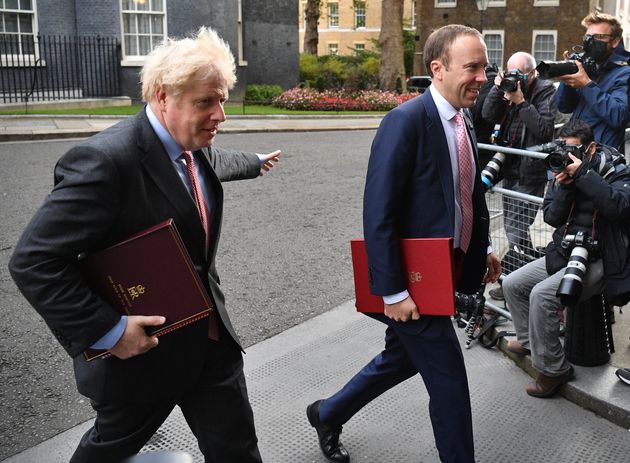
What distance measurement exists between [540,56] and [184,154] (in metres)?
42.8

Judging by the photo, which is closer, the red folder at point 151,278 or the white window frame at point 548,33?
the red folder at point 151,278

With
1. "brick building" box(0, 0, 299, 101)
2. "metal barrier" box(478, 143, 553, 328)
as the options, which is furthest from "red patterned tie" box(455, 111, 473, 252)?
"brick building" box(0, 0, 299, 101)

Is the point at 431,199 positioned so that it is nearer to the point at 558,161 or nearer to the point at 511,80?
the point at 558,161

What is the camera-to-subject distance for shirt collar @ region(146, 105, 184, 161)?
2.40 metres

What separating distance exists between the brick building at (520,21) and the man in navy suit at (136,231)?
39607 millimetres

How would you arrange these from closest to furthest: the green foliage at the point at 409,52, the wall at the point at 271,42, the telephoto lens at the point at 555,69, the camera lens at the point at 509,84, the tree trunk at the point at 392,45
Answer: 1. the telephoto lens at the point at 555,69
2. the camera lens at the point at 509,84
3. the wall at the point at 271,42
4. the tree trunk at the point at 392,45
5. the green foliage at the point at 409,52

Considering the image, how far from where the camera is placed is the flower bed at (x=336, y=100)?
80.5ft

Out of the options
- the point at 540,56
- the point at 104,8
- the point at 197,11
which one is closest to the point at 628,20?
the point at 540,56

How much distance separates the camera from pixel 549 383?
13.6ft

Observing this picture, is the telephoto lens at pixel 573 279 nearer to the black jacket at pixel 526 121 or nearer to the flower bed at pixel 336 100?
the black jacket at pixel 526 121

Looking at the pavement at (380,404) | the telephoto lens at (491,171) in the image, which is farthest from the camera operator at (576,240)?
the telephoto lens at (491,171)

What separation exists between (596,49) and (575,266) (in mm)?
1859

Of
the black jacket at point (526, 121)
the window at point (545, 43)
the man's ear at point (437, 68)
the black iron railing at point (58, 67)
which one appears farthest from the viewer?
the window at point (545, 43)

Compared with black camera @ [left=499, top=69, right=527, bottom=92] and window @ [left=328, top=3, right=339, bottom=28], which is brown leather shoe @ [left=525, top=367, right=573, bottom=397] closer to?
black camera @ [left=499, top=69, right=527, bottom=92]
